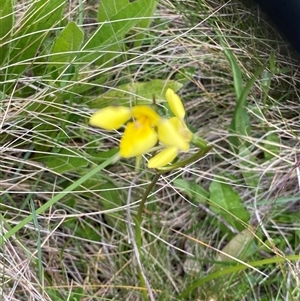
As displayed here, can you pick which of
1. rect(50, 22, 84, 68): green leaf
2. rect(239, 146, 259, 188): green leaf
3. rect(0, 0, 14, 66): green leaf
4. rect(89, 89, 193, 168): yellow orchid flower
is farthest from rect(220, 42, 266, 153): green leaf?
rect(89, 89, 193, 168): yellow orchid flower

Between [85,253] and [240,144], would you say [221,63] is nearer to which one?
[240,144]

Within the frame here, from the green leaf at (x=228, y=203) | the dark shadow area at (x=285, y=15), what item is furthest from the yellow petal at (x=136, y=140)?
the green leaf at (x=228, y=203)

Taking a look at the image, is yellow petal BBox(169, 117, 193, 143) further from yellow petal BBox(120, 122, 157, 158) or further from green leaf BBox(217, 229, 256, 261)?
green leaf BBox(217, 229, 256, 261)

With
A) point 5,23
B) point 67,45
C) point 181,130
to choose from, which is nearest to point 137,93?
point 67,45

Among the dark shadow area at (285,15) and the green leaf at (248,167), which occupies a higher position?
the dark shadow area at (285,15)

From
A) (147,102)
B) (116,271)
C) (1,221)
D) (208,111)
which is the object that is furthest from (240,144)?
(1,221)

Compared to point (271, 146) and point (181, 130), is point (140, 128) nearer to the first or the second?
point (181, 130)

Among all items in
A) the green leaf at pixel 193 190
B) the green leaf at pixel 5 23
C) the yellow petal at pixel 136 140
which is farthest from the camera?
the green leaf at pixel 193 190

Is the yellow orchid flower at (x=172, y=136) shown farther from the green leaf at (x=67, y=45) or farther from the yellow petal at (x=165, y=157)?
the green leaf at (x=67, y=45)
